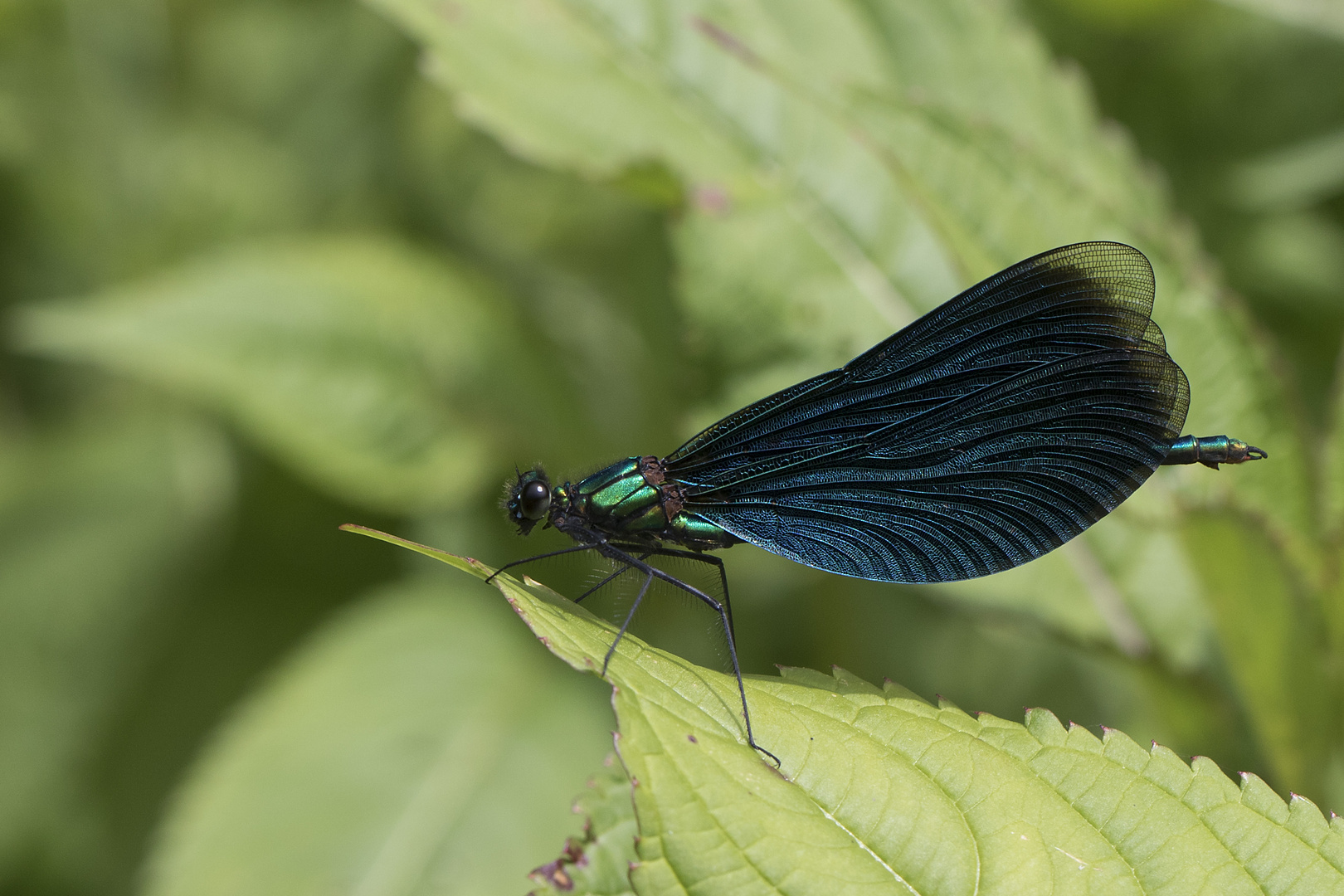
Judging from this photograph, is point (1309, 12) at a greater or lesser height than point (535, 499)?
greater

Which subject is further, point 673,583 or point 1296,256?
point 1296,256

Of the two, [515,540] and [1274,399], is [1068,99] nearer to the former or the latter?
[1274,399]

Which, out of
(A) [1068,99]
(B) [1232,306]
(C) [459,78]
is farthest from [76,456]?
(B) [1232,306]

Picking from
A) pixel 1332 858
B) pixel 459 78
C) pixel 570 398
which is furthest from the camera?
pixel 570 398

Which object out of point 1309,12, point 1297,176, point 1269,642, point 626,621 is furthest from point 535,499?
point 1309,12

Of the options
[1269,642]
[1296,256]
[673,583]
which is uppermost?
[1296,256]

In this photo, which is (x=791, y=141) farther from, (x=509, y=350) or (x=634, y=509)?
(x=509, y=350)
